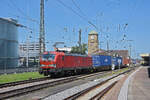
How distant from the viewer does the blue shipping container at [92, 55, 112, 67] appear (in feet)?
126

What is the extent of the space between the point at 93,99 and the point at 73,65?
1710cm

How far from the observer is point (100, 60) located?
136 feet

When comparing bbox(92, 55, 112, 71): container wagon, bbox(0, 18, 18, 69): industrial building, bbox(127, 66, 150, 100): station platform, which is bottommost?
bbox(127, 66, 150, 100): station platform

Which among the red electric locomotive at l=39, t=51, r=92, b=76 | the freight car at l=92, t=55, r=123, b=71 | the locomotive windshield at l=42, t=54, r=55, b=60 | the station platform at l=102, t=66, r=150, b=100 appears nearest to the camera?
the station platform at l=102, t=66, r=150, b=100

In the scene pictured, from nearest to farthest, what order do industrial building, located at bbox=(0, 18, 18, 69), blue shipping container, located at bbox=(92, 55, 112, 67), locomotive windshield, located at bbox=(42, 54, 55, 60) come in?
locomotive windshield, located at bbox=(42, 54, 55, 60) → blue shipping container, located at bbox=(92, 55, 112, 67) → industrial building, located at bbox=(0, 18, 18, 69)

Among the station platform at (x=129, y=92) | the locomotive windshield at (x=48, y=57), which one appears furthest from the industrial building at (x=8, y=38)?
the station platform at (x=129, y=92)

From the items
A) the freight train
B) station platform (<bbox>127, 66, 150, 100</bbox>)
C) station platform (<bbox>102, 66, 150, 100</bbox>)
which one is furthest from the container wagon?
station platform (<bbox>102, 66, 150, 100</bbox>)

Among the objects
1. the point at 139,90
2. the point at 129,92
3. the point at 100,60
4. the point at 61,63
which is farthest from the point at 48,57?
the point at 100,60

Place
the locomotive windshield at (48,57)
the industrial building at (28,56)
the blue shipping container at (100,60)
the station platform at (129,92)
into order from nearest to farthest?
the station platform at (129,92) < the locomotive windshield at (48,57) < the blue shipping container at (100,60) < the industrial building at (28,56)

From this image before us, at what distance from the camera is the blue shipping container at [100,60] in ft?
126

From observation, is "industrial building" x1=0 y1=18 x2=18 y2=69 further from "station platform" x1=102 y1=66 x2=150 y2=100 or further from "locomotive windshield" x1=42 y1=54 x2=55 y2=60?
"station platform" x1=102 y1=66 x2=150 y2=100

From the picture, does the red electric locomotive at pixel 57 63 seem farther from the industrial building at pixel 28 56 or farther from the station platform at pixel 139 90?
the industrial building at pixel 28 56

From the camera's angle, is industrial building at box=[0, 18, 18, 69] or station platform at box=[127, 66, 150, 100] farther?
industrial building at box=[0, 18, 18, 69]

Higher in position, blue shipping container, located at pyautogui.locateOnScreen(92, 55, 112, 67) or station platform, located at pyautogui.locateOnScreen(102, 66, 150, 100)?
blue shipping container, located at pyautogui.locateOnScreen(92, 55, 112, 67)
